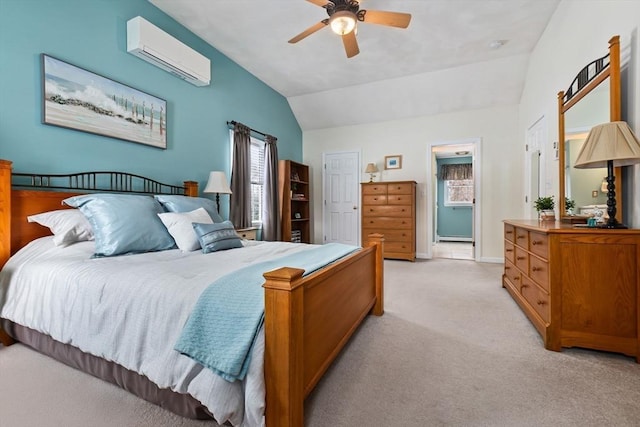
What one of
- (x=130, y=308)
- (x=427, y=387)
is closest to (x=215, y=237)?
(x=130, y=308)

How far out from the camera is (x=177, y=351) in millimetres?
1161

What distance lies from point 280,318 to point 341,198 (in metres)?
5.11

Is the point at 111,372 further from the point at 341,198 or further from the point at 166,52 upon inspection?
the point at 341,198

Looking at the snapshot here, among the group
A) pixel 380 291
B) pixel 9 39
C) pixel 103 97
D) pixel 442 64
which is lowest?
pixel 380 291

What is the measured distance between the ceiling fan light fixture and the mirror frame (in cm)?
182

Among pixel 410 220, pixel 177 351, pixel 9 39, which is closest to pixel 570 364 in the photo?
pixel 177 351

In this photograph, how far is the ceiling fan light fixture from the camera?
2.36 meters

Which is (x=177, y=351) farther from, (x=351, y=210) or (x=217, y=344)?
(x=351, y=210)

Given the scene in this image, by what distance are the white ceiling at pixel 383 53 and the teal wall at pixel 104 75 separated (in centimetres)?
38

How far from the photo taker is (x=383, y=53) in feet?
13.1

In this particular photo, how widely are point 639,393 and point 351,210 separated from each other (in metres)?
4.73

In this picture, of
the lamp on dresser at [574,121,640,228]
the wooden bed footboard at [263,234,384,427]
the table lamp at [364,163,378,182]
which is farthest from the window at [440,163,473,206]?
the wooden bed footboard at [263,234,384,427]

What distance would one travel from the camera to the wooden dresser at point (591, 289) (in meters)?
1.79

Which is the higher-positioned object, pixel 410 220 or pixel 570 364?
pixel 410 220
